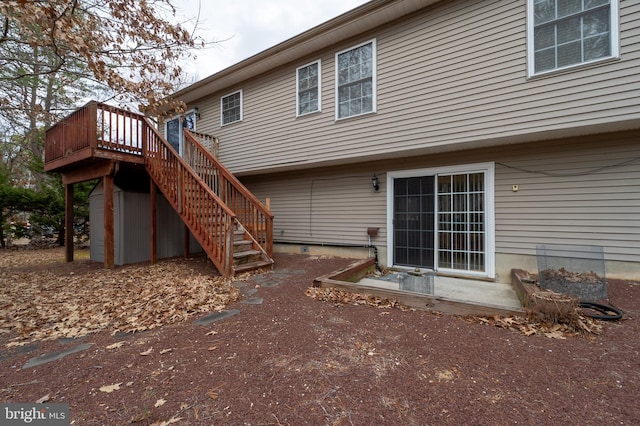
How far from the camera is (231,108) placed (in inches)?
335

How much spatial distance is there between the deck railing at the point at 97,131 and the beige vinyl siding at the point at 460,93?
374cm

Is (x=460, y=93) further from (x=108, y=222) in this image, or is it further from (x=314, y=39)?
(x=108, y=222)

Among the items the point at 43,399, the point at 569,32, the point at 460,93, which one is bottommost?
the point at 43,399

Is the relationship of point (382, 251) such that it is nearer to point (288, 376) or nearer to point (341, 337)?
point (341, 337)

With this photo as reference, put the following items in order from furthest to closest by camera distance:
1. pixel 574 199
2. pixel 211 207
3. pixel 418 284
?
1. pixel 211 207
2. pixel 574 199
3. pixel 418 284

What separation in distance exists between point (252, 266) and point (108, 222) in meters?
3.87

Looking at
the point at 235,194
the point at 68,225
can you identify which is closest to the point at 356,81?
the point at 235,194

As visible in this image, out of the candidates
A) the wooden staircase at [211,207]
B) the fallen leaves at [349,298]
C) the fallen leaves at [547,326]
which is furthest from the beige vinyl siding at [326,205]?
the fallen leaves at [547,326]

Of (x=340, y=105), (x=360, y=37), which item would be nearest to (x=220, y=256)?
(x=340, y=105)

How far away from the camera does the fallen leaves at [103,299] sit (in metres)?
3.11

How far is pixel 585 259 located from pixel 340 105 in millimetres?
5198

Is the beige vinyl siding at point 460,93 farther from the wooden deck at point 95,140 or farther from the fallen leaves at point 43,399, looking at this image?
the fallen leaves at point 43,399

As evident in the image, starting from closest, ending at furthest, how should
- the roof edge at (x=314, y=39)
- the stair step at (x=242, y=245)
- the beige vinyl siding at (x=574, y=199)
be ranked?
the beige vinyl siding at (x=574, y=199), the roof edge at (x=314, y=39), the stair step at (x=242, y=245)

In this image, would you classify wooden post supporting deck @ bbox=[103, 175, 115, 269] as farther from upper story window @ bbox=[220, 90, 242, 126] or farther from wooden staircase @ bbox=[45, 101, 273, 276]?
upper story window @ bbox=[220, 90, 242, 126]
